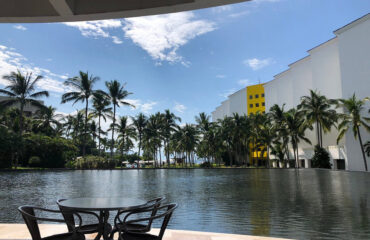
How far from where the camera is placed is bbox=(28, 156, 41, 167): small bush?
3522 cm

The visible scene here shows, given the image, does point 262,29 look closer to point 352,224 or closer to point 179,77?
point 352,224

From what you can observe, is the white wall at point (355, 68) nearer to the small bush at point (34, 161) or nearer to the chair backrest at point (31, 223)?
the chair backrest at point (31, 223)

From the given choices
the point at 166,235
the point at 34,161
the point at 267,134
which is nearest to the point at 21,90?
the point at 34,161

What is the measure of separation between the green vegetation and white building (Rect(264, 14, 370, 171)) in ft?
4.24

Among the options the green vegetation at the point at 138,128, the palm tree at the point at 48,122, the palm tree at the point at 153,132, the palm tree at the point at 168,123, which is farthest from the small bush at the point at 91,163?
the palm tree at the point at 168,123

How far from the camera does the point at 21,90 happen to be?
33469 millimetres

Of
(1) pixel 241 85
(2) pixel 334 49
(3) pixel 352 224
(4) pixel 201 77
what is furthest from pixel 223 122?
(3) pixel 352 224

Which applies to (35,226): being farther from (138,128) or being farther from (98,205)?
(138,128)

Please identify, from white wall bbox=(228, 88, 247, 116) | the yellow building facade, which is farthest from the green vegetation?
white wall bbox=(228, 88, 247, 116)

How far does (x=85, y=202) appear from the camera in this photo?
125 inches

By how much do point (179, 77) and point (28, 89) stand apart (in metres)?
25.3

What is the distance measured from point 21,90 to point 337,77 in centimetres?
3756

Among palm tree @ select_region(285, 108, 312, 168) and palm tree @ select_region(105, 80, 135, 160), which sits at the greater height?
palm tree @ select_region(105, 80, 135, 160)

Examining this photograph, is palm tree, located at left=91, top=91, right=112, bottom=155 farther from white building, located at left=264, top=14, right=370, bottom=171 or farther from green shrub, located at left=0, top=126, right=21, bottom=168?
white building, located at left=264, top=14, right=370, bottom=171
